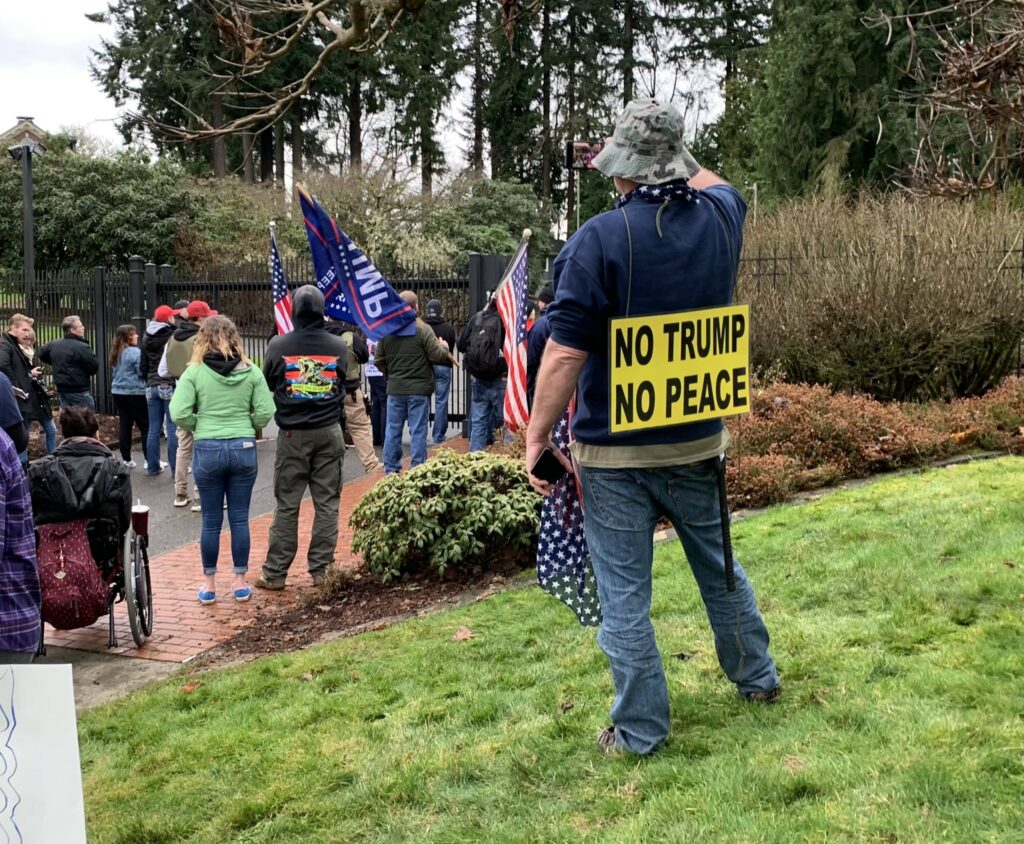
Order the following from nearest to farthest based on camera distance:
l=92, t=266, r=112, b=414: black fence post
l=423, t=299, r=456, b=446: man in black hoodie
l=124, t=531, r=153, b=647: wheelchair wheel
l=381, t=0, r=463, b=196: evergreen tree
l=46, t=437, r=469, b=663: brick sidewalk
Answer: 1. l=124, t=531, r=153, b=647: wheelchair wheel
2. l=46, t=437, r=469, b=663: brick sidewalk
3. l=423, t=299, r=456, b=446: man in black hoodie
4. l=92, t=266, r=112, b=414: black fence post
5. l=381, t=0, r=463, b=196: evergreen tree

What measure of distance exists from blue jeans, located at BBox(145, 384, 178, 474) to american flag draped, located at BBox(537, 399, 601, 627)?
28.2 feet

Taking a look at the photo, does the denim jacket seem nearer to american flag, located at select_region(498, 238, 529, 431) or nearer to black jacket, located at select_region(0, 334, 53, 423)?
black jacket, located at select_region(0, 334, 53, 423)

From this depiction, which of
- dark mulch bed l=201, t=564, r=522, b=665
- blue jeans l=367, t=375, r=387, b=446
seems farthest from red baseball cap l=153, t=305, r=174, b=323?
dark mulch bed l=201, t=564, r=522, b=665

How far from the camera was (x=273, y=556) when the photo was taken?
24.9ft

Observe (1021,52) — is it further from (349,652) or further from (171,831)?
(171,831)

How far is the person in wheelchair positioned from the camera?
595 centimetres

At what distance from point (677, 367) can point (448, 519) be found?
13.0 ft

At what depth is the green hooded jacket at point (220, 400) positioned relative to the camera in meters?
7.21

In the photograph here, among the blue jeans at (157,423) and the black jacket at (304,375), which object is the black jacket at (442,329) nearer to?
the blue jeans at (157,423)

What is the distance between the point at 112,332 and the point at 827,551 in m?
13.6

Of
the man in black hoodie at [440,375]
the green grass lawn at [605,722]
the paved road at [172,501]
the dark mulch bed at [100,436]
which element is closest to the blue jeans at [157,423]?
the paved road at [172,501]

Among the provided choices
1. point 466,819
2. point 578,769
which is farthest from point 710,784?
point 466,819

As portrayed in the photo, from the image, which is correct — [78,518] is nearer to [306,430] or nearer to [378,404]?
[306,430]

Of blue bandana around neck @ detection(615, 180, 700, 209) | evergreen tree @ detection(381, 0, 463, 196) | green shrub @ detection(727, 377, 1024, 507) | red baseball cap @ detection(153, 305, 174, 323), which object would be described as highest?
evergreen tree @ detection(381, 0, 463, 196)
